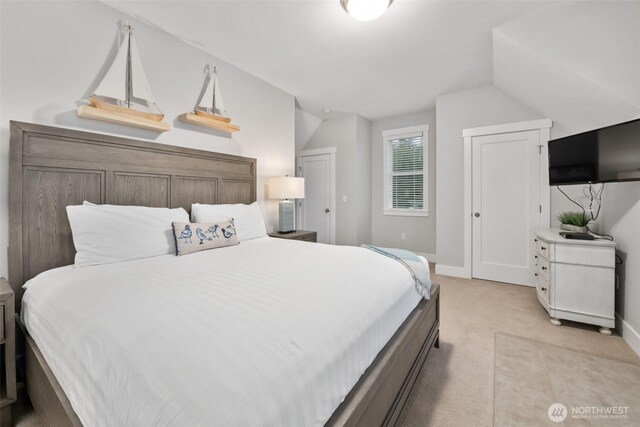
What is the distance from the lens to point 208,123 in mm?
2834

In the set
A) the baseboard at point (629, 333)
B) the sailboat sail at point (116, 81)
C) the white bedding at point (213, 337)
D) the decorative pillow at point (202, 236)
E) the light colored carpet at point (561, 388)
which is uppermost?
the sailboat sail at point (116, 81)

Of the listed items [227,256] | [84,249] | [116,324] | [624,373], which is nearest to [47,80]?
[84,249]

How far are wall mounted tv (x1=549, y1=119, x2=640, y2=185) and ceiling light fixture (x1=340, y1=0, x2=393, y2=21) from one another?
1.93 meters

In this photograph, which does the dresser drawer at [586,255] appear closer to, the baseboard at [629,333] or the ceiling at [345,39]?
the baseboard at [629,333]

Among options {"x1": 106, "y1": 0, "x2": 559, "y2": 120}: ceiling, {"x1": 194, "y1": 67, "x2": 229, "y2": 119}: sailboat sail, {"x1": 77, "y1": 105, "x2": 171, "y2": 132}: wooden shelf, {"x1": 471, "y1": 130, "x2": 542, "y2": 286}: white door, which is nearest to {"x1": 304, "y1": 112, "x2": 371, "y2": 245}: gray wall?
{"x1": 106, "y1": 0, "x2": 559, "y2": 120}: ceiling

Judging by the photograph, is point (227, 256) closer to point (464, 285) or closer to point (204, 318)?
point (204, 318)

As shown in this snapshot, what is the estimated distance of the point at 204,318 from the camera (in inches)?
37.9

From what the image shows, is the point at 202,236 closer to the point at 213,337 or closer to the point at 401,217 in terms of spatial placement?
the point at 213,337

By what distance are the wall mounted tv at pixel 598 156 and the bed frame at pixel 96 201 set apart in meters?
1.65

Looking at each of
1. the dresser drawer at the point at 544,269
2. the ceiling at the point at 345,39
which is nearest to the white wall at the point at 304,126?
the ceiling at the point at 345,39

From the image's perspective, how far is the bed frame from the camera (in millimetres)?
1138

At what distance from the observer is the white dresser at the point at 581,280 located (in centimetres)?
230

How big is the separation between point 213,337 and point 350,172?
4.39 m

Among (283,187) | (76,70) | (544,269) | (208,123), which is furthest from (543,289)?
(76,70)
